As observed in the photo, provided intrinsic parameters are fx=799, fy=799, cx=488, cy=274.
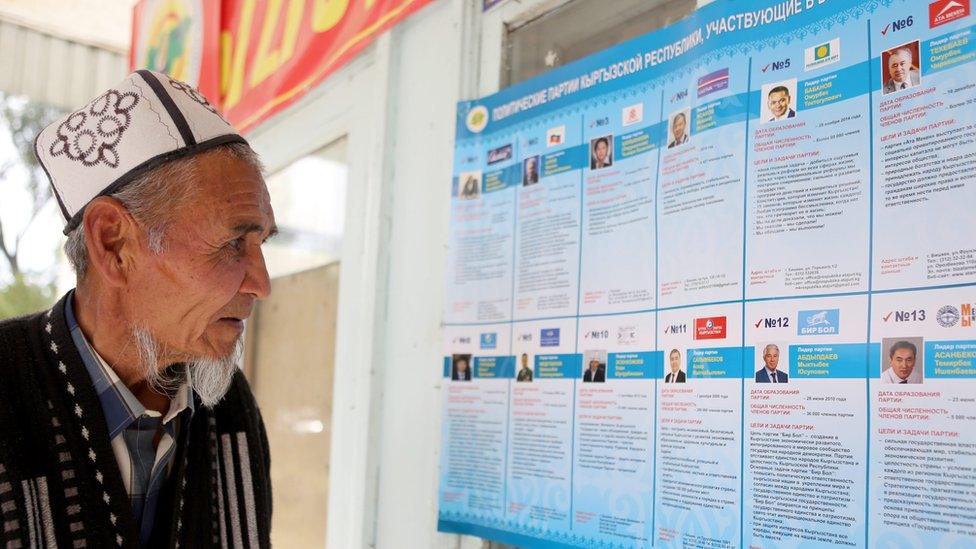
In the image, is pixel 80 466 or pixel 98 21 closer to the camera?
pixel 80 466

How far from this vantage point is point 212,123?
1298mm

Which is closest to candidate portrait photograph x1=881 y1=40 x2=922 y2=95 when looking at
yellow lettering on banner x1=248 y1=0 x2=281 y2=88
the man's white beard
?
the man's white beard

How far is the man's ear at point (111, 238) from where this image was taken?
1.21m

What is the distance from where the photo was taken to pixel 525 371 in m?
1.53

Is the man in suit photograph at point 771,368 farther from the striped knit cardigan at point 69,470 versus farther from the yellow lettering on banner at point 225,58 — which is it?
the yellow lettering on banner at point 225,58

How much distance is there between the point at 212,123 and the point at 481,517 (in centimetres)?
89

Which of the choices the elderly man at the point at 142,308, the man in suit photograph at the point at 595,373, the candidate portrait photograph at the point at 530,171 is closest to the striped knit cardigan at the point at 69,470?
the elderly man at the point at 142,308

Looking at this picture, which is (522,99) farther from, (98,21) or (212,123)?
(98,21)

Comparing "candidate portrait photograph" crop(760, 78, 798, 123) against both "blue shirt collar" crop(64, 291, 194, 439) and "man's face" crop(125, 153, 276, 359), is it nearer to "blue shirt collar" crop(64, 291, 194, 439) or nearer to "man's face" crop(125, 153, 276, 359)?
"man's face" crop(125, 153, 276, 359)

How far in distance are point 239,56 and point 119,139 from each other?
1741mm

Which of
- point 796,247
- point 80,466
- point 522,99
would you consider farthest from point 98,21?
point 796,247

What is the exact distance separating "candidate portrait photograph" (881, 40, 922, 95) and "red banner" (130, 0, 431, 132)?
1.09 metres

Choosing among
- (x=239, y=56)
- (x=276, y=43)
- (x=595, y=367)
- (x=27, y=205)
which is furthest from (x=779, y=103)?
(x=27, y=205)

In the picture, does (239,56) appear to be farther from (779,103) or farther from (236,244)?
(779,103)
